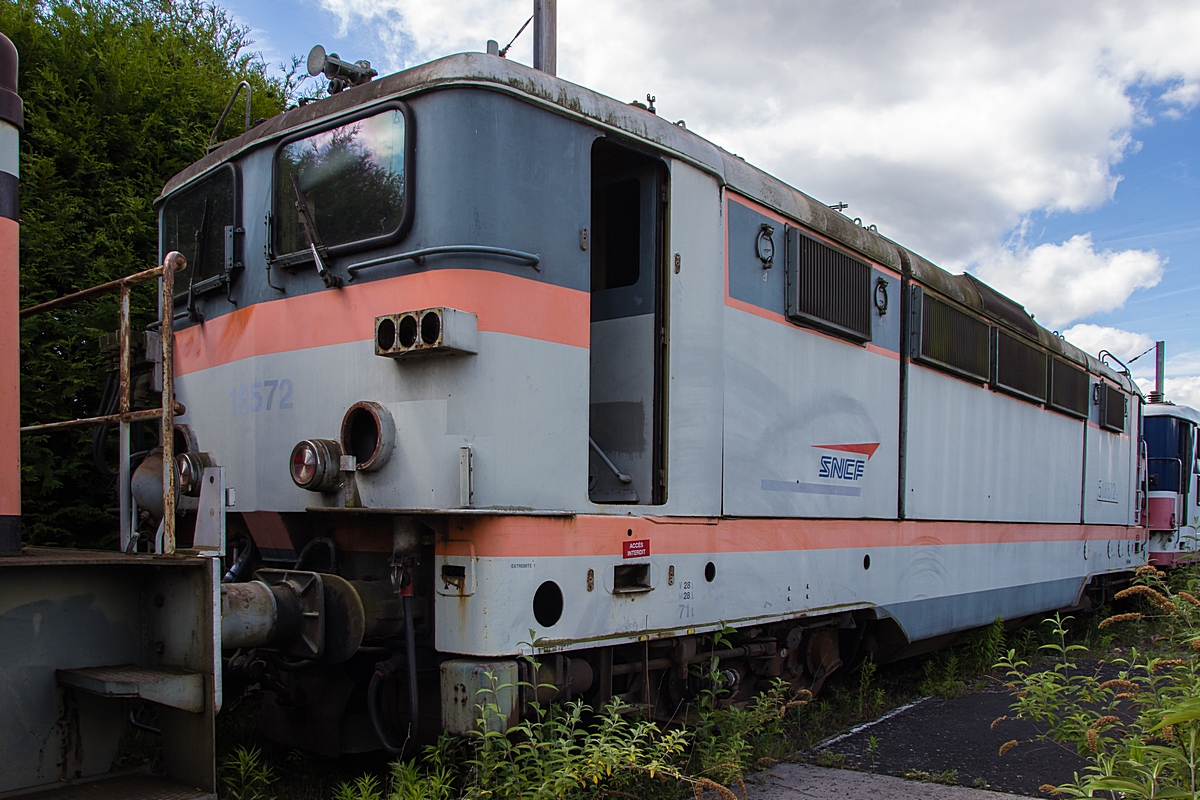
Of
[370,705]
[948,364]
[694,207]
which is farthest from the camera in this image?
[948,364]

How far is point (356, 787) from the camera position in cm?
448

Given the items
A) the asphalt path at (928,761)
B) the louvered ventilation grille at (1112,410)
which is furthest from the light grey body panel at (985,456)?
the asphalt path at (928,761)

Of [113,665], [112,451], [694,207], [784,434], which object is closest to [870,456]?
[784,434]

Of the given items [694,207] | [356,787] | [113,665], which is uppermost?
[694,207]

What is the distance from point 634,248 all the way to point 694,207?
1.26ft

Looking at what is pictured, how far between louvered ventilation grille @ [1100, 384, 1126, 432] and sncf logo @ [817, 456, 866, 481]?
6.71m

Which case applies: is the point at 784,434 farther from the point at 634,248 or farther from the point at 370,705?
the point at 370,705

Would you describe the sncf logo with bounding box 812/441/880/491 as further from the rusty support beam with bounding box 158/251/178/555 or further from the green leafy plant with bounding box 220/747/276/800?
the rusty support beam with bounding box 158/251/178/555

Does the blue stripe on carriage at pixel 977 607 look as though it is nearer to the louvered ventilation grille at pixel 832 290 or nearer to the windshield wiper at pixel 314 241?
the louvered ventilation grille at pixel 832 290

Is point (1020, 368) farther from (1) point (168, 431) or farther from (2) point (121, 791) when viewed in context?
(2) point (121, 791)

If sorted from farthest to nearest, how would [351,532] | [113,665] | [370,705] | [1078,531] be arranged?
1. [1078,531]
2. [351,532]
3. [370,705]
4. [113,665]

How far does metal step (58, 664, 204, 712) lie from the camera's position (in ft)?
9.99

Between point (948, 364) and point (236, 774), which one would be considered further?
point (948, 364)

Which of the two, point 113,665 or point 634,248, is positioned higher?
point 634,248
